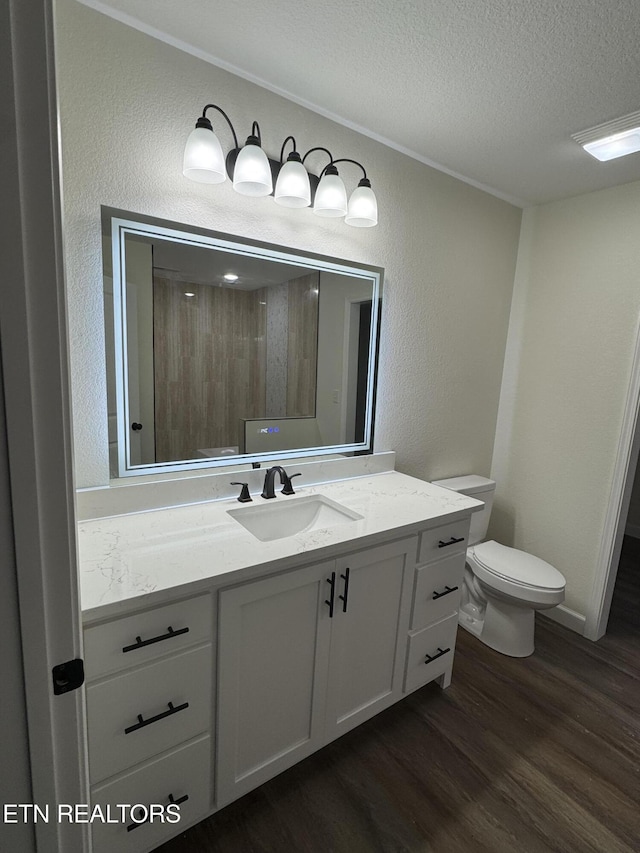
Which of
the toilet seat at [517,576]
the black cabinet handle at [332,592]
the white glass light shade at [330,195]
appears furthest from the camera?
the toilet seat at [517,576]

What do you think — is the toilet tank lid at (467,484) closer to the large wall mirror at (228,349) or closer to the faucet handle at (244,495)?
the large wall mirror at (228,349)

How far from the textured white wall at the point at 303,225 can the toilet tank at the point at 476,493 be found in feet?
0.33

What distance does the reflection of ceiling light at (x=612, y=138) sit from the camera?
160cm

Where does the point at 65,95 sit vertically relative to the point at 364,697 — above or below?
above

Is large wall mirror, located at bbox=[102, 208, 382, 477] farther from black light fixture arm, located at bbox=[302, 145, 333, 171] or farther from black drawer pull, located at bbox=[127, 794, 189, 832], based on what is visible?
black drawer pull, located at bbox=[127, 794, 189, 832]

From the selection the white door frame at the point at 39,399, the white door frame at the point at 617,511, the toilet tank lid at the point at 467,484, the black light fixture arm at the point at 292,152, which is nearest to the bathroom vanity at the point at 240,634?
the white door frame at the point at 39,399

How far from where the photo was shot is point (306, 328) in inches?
71.2

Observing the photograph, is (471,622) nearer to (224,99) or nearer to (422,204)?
(422,204)

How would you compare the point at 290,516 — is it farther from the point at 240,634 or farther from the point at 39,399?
the point at 39,399

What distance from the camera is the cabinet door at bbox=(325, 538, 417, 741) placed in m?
1.37

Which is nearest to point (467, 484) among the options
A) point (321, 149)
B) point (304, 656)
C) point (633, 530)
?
point (304, 656)

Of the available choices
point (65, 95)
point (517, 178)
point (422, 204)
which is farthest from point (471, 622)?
point (65, 95)

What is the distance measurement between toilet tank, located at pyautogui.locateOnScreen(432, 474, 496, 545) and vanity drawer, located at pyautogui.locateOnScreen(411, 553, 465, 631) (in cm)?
67

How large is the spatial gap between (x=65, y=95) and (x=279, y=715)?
196cm
